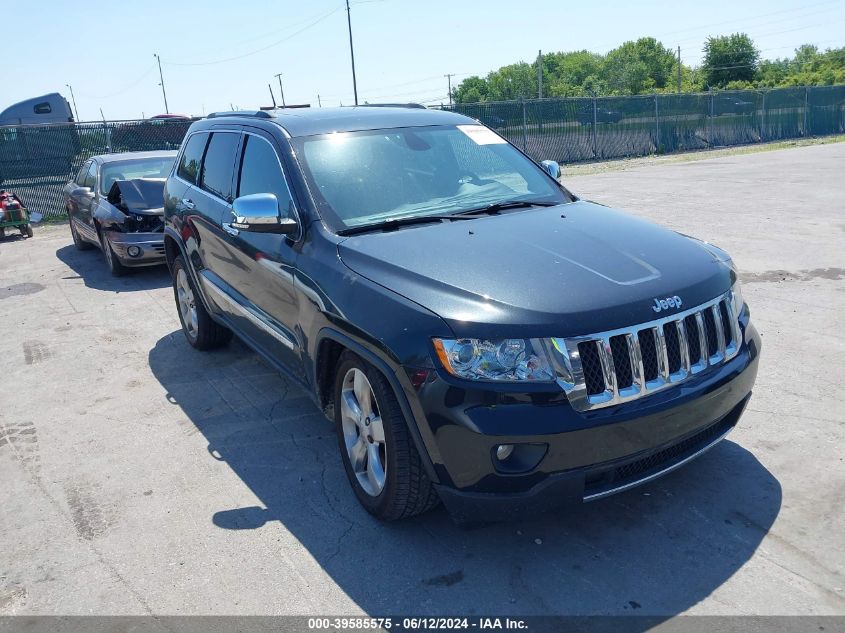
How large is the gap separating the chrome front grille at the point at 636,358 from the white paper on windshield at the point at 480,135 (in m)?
2.14

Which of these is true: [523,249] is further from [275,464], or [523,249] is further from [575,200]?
[275,464]

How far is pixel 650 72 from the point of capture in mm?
108438

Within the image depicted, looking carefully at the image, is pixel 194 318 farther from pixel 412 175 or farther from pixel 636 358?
pixel 636 358

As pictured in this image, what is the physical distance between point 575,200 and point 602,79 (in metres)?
118

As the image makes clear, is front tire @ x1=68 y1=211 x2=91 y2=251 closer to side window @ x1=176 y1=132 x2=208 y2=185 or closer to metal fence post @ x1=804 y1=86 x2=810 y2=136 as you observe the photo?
side window @ x1=176 y1=132 x2=208 y2=185

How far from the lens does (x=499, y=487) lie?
113 inches

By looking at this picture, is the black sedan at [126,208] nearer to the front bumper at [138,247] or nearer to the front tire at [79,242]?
the front bumper at [138,247]

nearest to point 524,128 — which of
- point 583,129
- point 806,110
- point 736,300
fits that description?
point 583,129

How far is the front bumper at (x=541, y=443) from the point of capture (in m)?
2.79

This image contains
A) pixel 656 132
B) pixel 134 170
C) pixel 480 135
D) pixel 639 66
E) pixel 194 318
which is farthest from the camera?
pixel 639 66

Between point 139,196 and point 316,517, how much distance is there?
293 inches

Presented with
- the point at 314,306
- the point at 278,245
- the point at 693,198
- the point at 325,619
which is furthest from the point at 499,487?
the point at 693,198

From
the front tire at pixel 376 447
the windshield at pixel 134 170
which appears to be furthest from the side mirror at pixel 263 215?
the windshield at pixel 134 170

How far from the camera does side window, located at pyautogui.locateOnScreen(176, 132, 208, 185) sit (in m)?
5.84
